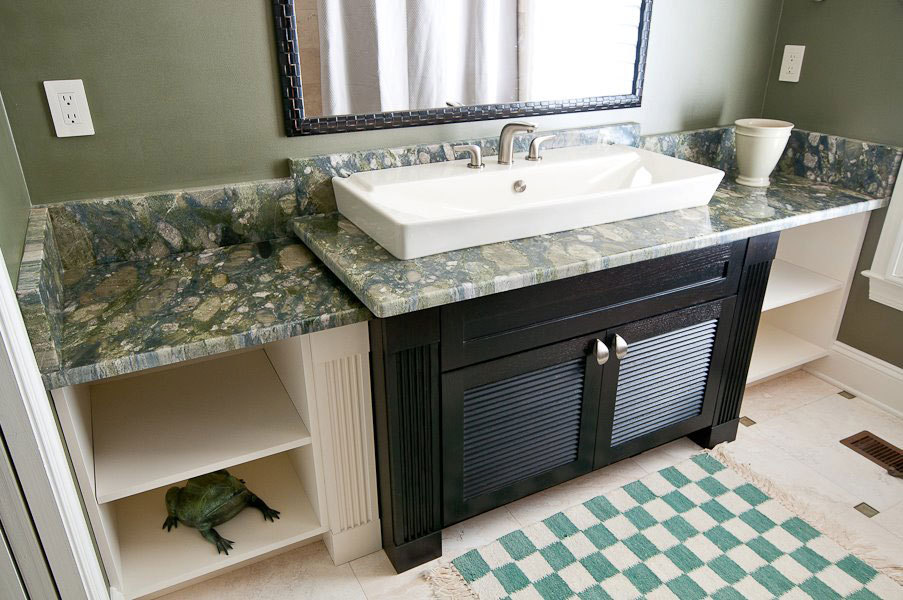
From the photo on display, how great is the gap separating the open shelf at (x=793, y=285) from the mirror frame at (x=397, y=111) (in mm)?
784

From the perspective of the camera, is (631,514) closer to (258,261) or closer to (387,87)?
(258,261)

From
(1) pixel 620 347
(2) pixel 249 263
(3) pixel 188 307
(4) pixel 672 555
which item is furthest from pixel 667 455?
(3) pixel 188 307

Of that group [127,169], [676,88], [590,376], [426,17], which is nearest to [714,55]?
[676,88]

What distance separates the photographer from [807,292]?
7.59ft

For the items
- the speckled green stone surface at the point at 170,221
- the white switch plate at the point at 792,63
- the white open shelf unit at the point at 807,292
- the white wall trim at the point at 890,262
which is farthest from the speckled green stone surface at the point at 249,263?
the white switch plate at the point at 792,63

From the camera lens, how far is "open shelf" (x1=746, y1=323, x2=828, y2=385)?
2348 mm

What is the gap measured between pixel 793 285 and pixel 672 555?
112cm

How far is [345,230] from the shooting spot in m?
1.70

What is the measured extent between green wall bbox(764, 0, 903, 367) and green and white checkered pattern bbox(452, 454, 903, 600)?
2.74 ft

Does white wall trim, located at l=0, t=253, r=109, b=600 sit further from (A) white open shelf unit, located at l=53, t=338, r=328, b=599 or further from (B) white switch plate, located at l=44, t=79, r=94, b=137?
(B) white switch plate, located at l=44, t=79, r=94, b=137

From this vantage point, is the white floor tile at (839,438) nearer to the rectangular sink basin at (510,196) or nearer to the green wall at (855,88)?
the green wall at (855,88)

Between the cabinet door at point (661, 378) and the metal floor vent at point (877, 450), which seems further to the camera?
the metal floor vent at point (877, 450)

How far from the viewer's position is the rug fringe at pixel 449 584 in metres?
1.64

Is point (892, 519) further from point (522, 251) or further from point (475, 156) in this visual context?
point (475, 156)
